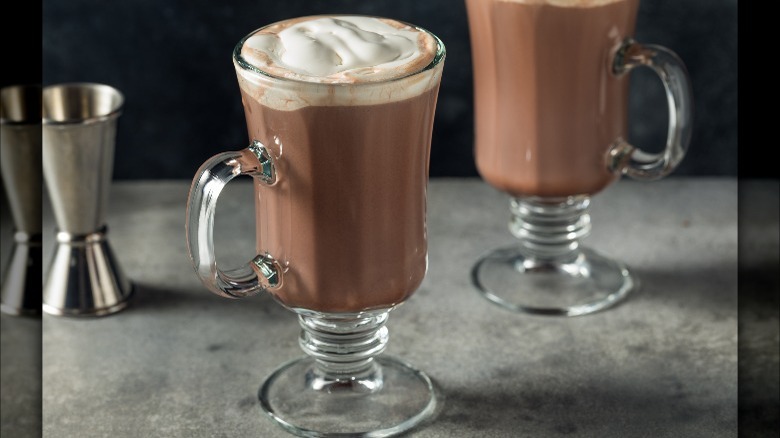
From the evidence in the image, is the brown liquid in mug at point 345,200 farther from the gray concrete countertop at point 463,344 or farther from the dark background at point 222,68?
the dark background at point 222,68

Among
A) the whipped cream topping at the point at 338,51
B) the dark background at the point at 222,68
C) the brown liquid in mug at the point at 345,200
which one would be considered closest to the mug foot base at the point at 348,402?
the brown liquid in mug at the point at 345,200

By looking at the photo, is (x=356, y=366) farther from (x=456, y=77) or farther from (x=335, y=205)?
(x=456, y=77)

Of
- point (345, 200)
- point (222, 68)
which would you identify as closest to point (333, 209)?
point (345, 200)

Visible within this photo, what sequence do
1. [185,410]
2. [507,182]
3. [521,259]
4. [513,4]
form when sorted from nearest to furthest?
[185,410] < [513,4] < [507,182] < [521,259]

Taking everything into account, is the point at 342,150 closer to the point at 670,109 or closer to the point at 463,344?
the point at 463,344

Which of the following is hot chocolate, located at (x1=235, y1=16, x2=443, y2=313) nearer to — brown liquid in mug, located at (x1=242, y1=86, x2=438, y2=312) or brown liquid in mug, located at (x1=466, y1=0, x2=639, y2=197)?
brown liquid in mug, located at (x1=242, y1=86, x2=438, y2=312)

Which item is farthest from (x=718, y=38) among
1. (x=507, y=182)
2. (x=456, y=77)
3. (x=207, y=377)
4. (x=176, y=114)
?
(x=207, y=377)
